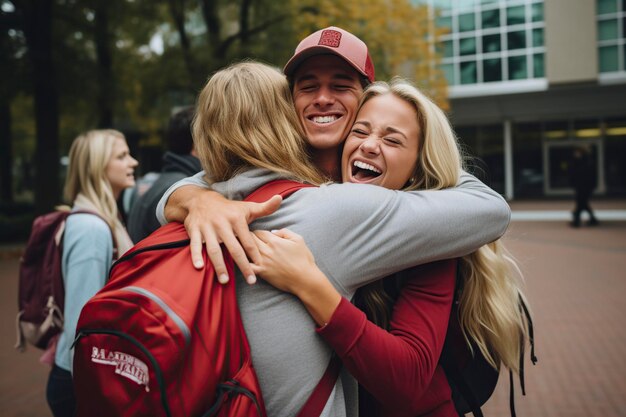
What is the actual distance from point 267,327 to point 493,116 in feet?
90.4

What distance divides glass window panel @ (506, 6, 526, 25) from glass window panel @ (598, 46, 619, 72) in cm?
373

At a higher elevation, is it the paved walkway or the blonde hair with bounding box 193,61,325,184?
the blonde hair with bounding box 193,61,325,184

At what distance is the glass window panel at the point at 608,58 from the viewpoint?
2384 cm

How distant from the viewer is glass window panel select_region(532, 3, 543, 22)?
24297 millimetres

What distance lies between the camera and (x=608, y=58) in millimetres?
23969

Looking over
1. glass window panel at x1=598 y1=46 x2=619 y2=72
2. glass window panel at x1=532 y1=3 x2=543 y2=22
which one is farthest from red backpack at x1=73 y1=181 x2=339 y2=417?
glass window panel at x1=598 y1=46 x2=619 y2=72

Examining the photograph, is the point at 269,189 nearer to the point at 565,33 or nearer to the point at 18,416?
the point at 18,416

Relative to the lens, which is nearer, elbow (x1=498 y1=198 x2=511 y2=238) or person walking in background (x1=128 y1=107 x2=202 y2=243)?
elbow (x1=498 y1=198 x2=511 y2=238)

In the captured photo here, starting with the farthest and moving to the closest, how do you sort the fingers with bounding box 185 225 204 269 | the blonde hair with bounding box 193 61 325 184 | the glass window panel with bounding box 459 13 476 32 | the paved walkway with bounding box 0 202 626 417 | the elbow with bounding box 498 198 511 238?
the glass window panel with bounding box 459 13 476 32
the paved walkway with bounding box 0 202 626 417
the elbow with bounding box 498 198 511 238
the blonde hair with bounding box 193 61 325 184
the fingers with bounding box 185 225 204 269

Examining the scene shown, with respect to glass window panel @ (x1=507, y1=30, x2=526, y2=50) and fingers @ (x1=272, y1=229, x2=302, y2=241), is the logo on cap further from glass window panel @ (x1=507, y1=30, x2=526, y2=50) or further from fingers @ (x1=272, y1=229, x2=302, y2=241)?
glass window panel @ (x1=507, y1=30, x2=526, y2=50)

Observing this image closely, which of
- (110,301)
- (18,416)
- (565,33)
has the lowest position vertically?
(18,416)

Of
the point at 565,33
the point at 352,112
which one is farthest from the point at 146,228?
the point at 565,33

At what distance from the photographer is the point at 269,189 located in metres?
1.52

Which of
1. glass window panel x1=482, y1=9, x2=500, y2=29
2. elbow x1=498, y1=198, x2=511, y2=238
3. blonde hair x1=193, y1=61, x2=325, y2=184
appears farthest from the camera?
glass window panel x1=482, y1=9, x2=500, y2=29
